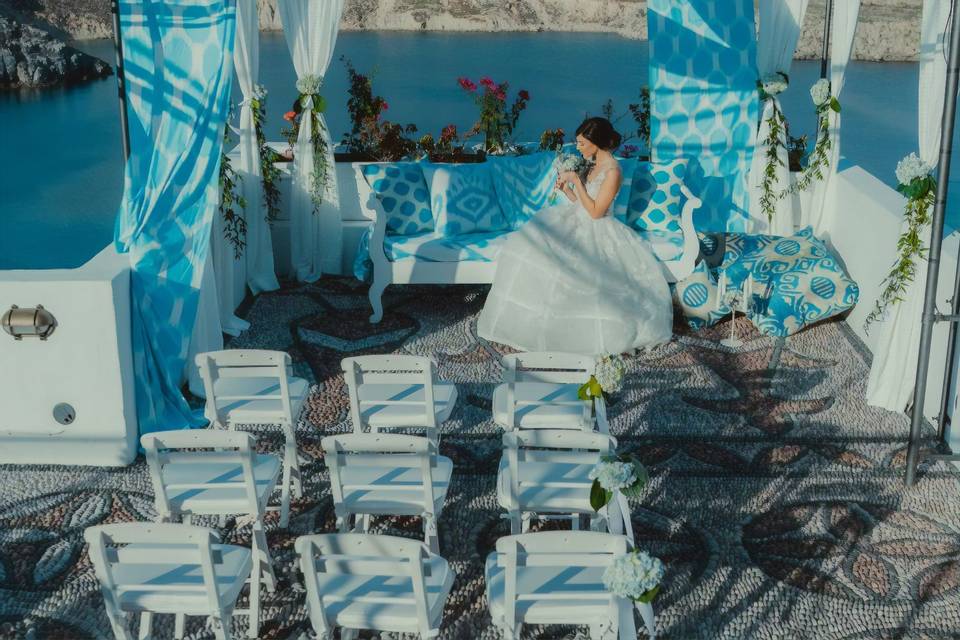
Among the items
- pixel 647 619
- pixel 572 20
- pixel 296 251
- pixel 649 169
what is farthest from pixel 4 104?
pixel 647 619

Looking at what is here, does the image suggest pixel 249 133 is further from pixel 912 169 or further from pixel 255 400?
pixel 912 169

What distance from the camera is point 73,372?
5.08 metres

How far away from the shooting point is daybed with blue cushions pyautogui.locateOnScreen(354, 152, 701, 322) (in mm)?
7012

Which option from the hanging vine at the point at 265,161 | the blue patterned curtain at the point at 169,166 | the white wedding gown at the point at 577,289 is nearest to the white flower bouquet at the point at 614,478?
the blue patterned curtain at the point at 169,166

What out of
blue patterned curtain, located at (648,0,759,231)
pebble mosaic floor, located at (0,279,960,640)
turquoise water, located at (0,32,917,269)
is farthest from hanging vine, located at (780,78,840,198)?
turquoise water, located at (0,32,917,269)

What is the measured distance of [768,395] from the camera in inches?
235

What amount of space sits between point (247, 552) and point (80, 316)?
1.99 meters

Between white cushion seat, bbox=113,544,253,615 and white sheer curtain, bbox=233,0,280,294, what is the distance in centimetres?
424

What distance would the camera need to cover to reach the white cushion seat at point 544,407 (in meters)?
4.61

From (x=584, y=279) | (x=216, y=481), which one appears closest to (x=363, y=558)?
(x=216, y=481)

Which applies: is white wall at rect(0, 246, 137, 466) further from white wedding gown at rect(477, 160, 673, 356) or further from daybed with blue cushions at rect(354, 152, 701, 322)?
white wedding gown at rect(477, 160, 673, 356)

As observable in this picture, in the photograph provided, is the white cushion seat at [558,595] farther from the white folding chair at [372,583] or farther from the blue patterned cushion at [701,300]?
the blue patterned cushion at [701,300]

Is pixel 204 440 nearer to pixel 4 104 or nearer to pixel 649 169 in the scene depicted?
pixel 649 169

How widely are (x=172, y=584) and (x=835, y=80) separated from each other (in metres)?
5.89
